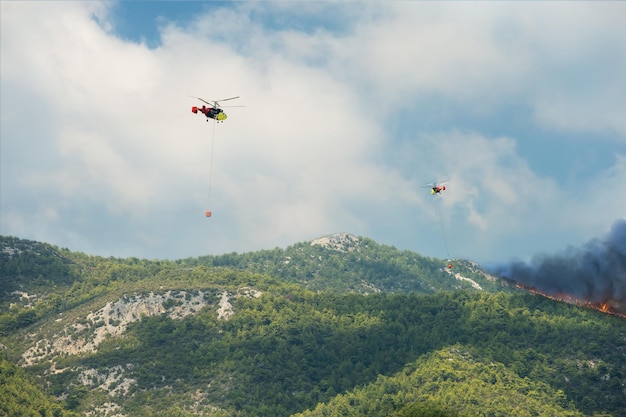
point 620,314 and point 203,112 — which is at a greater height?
point 203,112

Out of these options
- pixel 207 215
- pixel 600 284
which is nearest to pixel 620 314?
pixel 600 284

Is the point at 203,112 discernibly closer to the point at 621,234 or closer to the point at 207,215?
the point at 207,215

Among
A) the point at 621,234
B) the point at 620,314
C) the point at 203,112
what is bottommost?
the point at 620,314

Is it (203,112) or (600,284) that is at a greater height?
(203,112)

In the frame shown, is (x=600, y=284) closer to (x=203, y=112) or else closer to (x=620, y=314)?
(x=620, y=314)

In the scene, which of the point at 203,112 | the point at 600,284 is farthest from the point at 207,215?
the point at 600,284

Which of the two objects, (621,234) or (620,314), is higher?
(621,234)

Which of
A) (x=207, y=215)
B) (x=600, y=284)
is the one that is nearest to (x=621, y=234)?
(x=600, y=284)

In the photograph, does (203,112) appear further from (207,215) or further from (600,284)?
(600,284)
